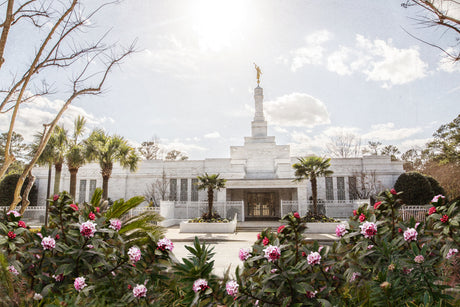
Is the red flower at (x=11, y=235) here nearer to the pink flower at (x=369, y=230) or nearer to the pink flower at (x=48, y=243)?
the pink flower at (x=48, y=243)

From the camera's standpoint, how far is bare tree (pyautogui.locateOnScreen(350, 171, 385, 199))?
1014 inches

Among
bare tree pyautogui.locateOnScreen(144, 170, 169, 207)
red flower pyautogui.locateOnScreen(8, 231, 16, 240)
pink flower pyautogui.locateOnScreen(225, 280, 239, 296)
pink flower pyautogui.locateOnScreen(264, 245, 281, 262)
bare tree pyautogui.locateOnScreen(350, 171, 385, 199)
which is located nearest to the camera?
pink flower pyautogui.locateOnScreen(225, 280, 239, 296)

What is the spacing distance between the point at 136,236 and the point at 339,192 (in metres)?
24.9

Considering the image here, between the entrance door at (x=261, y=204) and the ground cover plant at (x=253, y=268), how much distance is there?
21.7 metres

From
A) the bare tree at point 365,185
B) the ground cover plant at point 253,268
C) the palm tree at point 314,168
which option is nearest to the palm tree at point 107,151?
the palm tree at point 314,168

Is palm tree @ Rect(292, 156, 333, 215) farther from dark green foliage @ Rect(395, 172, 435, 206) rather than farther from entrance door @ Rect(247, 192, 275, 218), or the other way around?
A: dark green foliage @ Rect(395, 172, 435, 206)

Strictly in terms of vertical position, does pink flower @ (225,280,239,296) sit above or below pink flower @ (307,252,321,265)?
below

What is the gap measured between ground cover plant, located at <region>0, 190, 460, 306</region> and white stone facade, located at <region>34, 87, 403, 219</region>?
20516 millimetres

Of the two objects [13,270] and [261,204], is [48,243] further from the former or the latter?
[261,204]

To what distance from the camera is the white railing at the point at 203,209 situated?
22062 millimetres

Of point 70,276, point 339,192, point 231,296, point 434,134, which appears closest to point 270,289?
point 231,296

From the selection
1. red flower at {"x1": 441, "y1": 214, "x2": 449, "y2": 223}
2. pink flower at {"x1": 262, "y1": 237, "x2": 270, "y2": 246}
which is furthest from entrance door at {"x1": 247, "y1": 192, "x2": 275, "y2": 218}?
pink flower at {"x1": 262, "y1": 237, "x2": 270, "y2": 246}

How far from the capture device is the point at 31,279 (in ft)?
10.8

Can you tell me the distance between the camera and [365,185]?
26.3 metres
